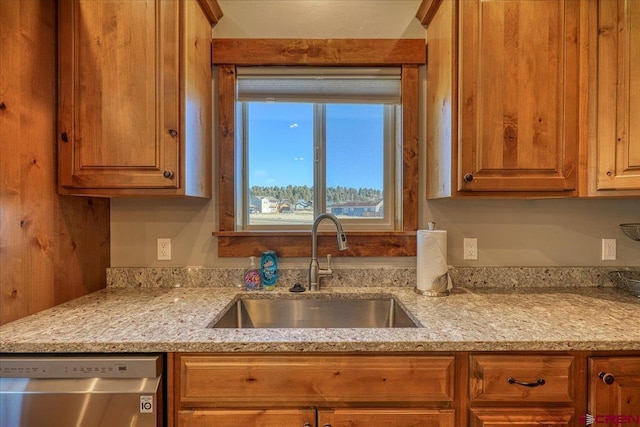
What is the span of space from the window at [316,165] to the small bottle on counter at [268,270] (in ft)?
0.71

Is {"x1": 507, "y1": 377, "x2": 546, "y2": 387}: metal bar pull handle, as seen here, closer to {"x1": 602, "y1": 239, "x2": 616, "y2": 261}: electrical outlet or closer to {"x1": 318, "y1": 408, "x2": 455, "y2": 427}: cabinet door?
{"x1": 318, "y1": 408, "x2": 455, "y2": 427}: cabinet door

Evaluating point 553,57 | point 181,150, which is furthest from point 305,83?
point 553,57

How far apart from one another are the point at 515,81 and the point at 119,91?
1652mm

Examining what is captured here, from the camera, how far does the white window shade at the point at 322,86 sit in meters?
1.69

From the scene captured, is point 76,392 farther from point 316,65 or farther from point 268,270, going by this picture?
point 316,65

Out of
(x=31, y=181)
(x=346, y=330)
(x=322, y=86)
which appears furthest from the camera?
(x=322, y=86)

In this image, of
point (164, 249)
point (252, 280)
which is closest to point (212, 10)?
point (164, 249)

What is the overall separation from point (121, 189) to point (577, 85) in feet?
6.46

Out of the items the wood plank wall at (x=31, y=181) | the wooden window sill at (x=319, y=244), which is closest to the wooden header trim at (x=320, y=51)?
the wood plank wall at (x=31, y=181)

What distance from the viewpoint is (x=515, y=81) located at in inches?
52.9

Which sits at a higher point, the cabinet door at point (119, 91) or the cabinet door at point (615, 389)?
the cabinet door at point (119, 91)

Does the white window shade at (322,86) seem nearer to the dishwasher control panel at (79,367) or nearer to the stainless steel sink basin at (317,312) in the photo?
the stainless steel sink basin at (317,312)

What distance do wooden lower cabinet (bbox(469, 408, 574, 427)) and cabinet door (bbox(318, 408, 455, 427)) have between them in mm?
91

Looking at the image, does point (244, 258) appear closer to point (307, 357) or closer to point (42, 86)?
point (307, 357)
